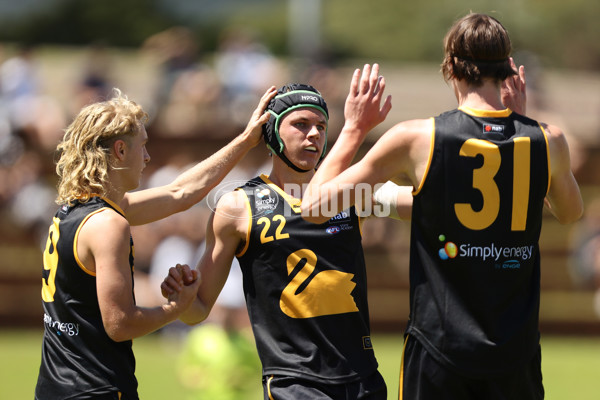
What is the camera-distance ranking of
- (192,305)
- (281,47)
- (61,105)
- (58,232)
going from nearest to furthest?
(58,232)
(192,305)
(61,105)
(281,47)

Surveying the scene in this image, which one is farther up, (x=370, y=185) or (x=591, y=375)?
(x=370, y=185)

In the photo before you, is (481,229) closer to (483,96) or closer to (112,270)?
(483,96)

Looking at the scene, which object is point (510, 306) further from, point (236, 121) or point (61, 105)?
point (61, 105)

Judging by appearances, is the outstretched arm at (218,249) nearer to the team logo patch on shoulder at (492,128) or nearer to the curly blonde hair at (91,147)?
the curly blonde hair at (91,147)

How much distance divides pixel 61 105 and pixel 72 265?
1419 centimetres

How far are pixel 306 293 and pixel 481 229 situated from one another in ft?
3.55

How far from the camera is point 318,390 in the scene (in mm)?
4504

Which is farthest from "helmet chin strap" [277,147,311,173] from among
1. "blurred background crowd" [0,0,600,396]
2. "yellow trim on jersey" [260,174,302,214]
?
"blurred background crowd" [0,0,600,396]

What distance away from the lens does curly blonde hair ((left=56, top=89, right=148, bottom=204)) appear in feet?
13.9

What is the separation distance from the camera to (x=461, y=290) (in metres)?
3.91

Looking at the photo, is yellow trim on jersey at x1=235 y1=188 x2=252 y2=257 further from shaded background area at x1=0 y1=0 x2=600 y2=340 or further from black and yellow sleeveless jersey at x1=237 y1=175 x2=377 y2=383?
shaded background area at x1=0 y1=0 x2=600 y2=340

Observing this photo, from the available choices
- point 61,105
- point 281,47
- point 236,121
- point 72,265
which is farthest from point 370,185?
point 281,47

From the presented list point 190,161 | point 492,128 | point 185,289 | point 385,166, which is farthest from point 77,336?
point 190,161

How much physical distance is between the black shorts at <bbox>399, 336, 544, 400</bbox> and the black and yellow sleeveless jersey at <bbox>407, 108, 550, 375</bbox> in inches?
1.8
